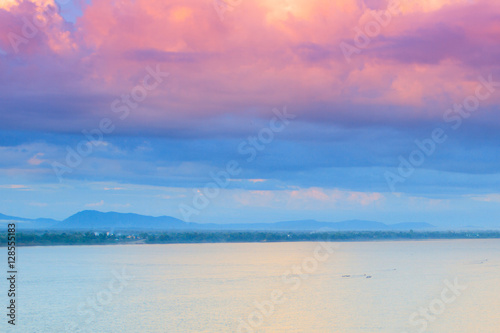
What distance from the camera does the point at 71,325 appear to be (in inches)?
1379

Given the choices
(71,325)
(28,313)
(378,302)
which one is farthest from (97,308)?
(378,302)

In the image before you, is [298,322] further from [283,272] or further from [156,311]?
[283,272]

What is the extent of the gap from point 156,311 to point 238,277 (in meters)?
23.3

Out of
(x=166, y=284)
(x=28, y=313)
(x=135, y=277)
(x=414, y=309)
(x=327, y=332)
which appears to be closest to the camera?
(x=327, y=332)

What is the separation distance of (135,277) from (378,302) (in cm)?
2653

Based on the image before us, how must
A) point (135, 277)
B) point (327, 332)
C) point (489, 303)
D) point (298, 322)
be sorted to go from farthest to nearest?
point (135, 277) < point (489, 303) < point (298, 322) < point (327, 332)

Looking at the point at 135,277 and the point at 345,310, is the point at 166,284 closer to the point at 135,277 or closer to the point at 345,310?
the point at 135,277

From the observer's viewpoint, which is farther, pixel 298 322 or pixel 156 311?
pixel 156 311

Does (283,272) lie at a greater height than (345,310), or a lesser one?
greater

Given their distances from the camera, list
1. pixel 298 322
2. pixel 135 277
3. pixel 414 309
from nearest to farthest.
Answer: pixel 298 322 → pixel 414 309 → pixel 135 277

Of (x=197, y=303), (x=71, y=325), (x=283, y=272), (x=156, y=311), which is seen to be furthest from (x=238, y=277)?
(x=71, y=325)

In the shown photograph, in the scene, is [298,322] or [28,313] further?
[28,313]

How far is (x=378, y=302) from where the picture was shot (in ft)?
148

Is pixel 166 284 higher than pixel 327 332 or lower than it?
higher
